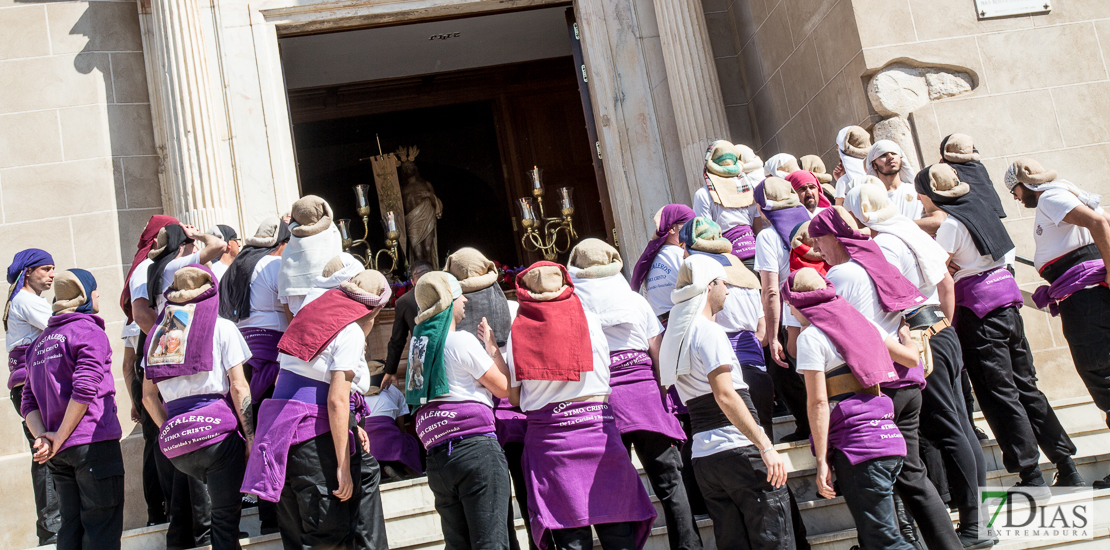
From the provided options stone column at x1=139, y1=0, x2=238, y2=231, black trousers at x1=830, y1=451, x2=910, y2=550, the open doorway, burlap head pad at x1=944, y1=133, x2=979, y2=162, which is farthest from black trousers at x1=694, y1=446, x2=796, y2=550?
the open doorway

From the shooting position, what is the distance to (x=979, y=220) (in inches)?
202

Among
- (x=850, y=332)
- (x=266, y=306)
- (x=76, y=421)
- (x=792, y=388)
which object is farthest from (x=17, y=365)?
(x=850, y=332)

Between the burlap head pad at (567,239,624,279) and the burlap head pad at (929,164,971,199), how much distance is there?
2.02 m

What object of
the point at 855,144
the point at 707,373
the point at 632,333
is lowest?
A: the point at 707,373

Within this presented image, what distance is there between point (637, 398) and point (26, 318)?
371 centimetres

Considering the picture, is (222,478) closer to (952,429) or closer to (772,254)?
(772,254)

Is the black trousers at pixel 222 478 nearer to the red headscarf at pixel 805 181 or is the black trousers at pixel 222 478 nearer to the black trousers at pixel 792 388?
the black trousers at pixel 792 388

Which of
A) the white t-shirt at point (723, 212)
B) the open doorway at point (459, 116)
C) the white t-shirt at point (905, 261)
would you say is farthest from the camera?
the open doorway at point (459, 116)

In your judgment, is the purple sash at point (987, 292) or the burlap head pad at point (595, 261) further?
the purple sash at point (987, 292)

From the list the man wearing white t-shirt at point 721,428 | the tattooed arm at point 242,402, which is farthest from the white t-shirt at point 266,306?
the man wearing white t-shirt at point 721,428

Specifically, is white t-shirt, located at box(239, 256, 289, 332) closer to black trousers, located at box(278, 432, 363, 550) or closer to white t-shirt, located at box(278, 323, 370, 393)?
white t-shirt, located at box(278, 323, 370, 393)

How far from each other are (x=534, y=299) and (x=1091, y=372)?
10.0 feet

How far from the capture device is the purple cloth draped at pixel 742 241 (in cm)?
581

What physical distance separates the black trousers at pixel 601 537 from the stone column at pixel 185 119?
5117 millimetres
